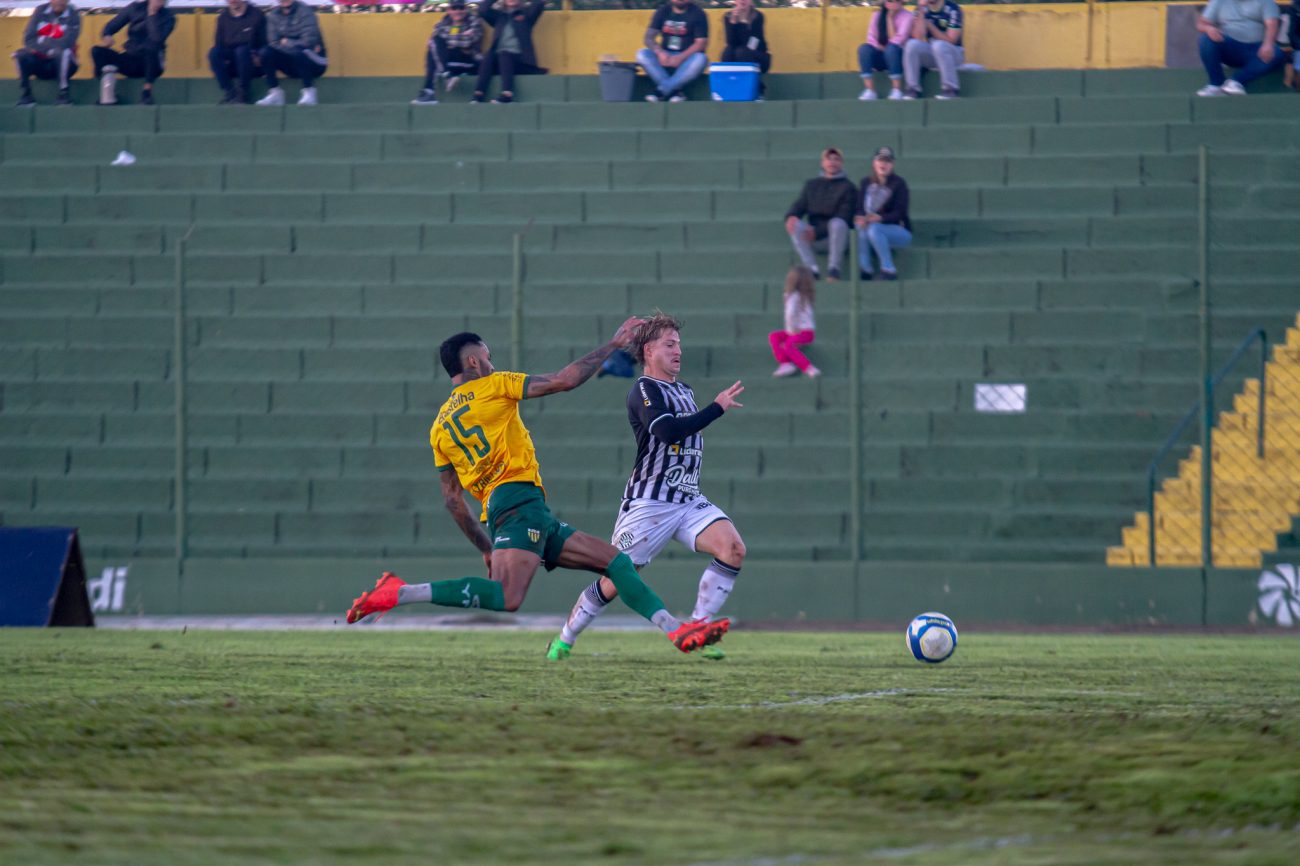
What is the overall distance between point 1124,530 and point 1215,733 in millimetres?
9836

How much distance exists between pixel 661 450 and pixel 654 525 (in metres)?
0.43

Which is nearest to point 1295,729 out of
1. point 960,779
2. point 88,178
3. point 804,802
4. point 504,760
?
point 960,779

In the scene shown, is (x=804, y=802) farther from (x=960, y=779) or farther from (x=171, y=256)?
(x=171, y=256)

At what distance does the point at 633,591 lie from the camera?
9164 mm

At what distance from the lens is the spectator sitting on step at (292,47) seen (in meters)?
21.0

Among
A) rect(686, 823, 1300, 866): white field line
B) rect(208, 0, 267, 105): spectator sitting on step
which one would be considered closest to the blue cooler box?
rect(208, 0, 267, 105): spectator sitting on step

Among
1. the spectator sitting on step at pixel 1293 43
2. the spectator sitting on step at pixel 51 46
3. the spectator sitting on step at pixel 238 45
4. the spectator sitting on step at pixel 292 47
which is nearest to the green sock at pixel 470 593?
the spectator sitting on step at pixel 292 47

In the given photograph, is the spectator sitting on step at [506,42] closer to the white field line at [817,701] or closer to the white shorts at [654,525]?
the white shorts at [654,525]

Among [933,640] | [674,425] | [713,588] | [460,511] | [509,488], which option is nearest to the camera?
[509,488]

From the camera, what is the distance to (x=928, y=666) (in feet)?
32.2

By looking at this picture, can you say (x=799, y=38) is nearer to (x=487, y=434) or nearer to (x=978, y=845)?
(x=487, y=434)

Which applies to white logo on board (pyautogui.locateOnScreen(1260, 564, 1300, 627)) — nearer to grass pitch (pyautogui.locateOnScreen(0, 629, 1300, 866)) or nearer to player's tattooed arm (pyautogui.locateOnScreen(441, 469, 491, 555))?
grass pitch (pyautogui.locateOnScreen(0, 629, 1300, 866))


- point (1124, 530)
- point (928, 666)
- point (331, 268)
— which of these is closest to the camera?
point (928, 666)

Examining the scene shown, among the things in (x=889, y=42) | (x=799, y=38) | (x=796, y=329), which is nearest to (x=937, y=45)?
(x=889, y=42)
